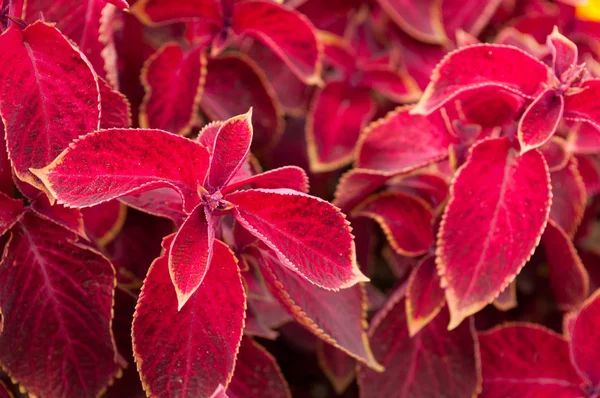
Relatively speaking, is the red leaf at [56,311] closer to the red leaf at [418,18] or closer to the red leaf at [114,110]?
the red leaf at [114,110]

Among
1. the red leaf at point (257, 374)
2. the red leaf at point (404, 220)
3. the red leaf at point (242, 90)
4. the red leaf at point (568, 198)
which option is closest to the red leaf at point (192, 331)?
the red leaf at point (257, 374)

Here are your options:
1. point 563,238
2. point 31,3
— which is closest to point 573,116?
point 563,238

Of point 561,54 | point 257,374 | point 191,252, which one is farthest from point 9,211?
point 561,54

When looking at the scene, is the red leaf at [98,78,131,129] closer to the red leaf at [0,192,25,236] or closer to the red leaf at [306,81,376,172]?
the red leaf at [0,192,25,236]

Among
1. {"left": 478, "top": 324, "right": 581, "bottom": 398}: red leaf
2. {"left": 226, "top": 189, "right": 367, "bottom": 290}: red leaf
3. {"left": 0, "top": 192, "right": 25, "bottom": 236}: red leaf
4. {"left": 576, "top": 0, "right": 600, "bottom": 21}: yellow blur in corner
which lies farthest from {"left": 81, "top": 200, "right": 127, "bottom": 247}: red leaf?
{"left": 576, "top": 0, "right": 600, "bottom": 21}: yellow blur in corner

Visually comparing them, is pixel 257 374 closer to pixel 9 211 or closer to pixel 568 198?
pixel 9 211
